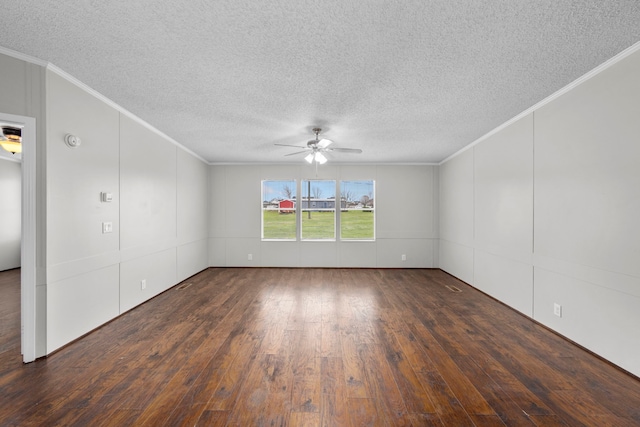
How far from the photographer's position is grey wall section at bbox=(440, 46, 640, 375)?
86.6 inches

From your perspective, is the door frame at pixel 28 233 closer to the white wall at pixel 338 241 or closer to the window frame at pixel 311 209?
the white wall at pixel 338 241

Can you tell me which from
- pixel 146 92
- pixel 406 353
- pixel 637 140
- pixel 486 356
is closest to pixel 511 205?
pixel 637 140

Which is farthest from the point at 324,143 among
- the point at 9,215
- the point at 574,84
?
the point at 9,215

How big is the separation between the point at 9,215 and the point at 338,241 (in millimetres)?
7640

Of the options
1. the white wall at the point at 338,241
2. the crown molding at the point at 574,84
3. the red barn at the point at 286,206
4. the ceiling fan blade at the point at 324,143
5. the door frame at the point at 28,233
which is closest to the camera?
the crown molding at the point at 574,84

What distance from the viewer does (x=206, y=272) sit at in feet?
19.4

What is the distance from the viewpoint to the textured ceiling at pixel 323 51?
66.9 inches

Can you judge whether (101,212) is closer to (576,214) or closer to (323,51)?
(323,51)

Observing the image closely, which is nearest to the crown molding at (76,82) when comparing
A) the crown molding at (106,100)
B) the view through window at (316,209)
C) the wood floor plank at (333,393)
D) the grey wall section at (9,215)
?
the crown molding at (106,100)

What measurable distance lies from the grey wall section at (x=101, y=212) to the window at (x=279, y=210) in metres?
2.12

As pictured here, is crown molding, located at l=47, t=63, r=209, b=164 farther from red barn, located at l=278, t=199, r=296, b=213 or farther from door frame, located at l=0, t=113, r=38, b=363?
red barn, located at l=278, t=199, r=296, b=213

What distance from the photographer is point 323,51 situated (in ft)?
6.89

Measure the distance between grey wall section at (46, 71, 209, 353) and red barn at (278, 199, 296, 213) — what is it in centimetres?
238

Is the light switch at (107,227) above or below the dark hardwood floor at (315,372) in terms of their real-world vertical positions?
above
